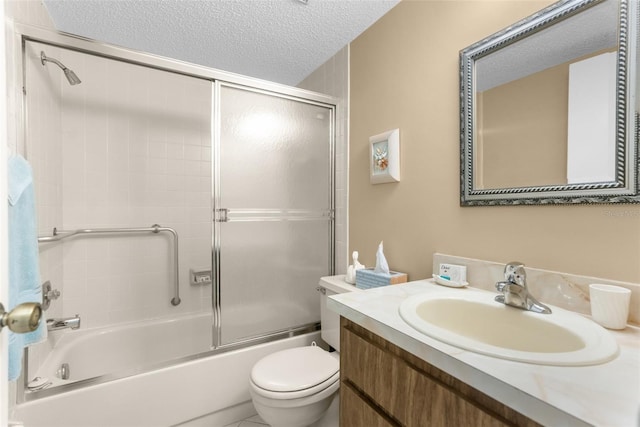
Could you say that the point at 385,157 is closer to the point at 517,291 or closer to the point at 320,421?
the point at 517,291

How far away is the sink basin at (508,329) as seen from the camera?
59 cm

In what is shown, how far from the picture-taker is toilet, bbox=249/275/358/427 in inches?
49.3

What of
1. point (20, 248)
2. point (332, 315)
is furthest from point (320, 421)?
point (20, 248)

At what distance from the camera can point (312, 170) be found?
6.51ft

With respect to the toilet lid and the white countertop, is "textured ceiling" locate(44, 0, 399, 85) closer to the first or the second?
the white countertop

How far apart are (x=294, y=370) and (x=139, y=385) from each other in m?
0.78

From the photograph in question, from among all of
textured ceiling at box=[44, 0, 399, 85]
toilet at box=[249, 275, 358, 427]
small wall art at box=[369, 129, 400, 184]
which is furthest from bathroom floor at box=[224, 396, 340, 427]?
textured ceiling at box=[44, 0, 399, 85]

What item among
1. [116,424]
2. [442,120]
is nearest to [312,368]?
[116,424]

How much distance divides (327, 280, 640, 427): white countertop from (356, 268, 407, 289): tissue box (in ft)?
2.16

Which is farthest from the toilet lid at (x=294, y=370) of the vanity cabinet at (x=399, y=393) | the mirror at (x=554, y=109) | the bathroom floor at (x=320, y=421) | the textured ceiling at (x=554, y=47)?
the textured ceiling at (x=554, y=47)

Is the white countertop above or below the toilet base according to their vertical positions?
above

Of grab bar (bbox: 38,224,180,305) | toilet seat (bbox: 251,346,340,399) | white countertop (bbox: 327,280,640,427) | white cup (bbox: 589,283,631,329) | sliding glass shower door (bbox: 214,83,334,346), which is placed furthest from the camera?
grab bar (bbox: 38,224,180,305)

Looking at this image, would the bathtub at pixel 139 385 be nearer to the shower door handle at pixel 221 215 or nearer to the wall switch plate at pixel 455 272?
the shower door handle at pixel 221 215

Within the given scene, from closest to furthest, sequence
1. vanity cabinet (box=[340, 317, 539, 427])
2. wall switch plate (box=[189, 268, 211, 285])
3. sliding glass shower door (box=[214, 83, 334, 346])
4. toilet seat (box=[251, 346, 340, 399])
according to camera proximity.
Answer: vanity cabinet (box=[340, 317, 539, 427]) → toilet seat (box=[251, 346, 340, 399]) → sliding glass shower door (box=[214, 83, 334, 346]) → wall switch plate (box=[189, 268, 211, 285])
